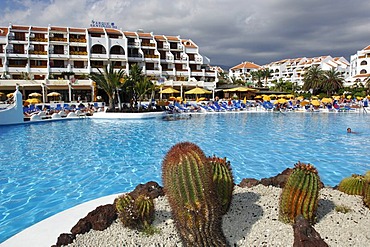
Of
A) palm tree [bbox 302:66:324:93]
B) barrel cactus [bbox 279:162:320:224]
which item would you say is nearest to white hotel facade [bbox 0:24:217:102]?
palm tree [bbox 302:66:324:93]

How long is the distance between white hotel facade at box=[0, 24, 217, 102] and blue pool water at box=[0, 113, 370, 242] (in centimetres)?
2376

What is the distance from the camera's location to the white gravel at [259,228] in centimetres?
371

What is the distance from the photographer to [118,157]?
1118 centimetres

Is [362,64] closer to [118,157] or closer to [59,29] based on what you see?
[59,29]

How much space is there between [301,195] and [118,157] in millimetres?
8505

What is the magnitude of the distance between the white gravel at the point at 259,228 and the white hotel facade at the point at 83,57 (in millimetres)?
36660

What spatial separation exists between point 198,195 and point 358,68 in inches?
3400

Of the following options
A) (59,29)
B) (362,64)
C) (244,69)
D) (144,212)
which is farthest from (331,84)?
(144,212)

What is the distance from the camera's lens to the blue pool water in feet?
23.5

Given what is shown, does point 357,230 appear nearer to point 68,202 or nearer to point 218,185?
point 218,185

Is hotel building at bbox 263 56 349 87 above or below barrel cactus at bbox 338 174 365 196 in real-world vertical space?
above

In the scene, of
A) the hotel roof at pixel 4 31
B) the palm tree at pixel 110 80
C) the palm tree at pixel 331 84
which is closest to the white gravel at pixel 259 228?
the palm tree at pixel 110 80

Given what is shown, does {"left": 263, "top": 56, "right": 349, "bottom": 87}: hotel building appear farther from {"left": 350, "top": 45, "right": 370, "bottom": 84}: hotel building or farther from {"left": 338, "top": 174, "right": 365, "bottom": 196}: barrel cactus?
{"left": 338, "top": 174, "right": 365, "bottom": 196}: barrel cactus

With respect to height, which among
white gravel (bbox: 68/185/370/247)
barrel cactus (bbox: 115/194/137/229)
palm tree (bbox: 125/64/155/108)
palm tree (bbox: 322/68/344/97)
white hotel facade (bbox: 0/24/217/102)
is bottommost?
white gravel (bbox: 68/185/370/247)
